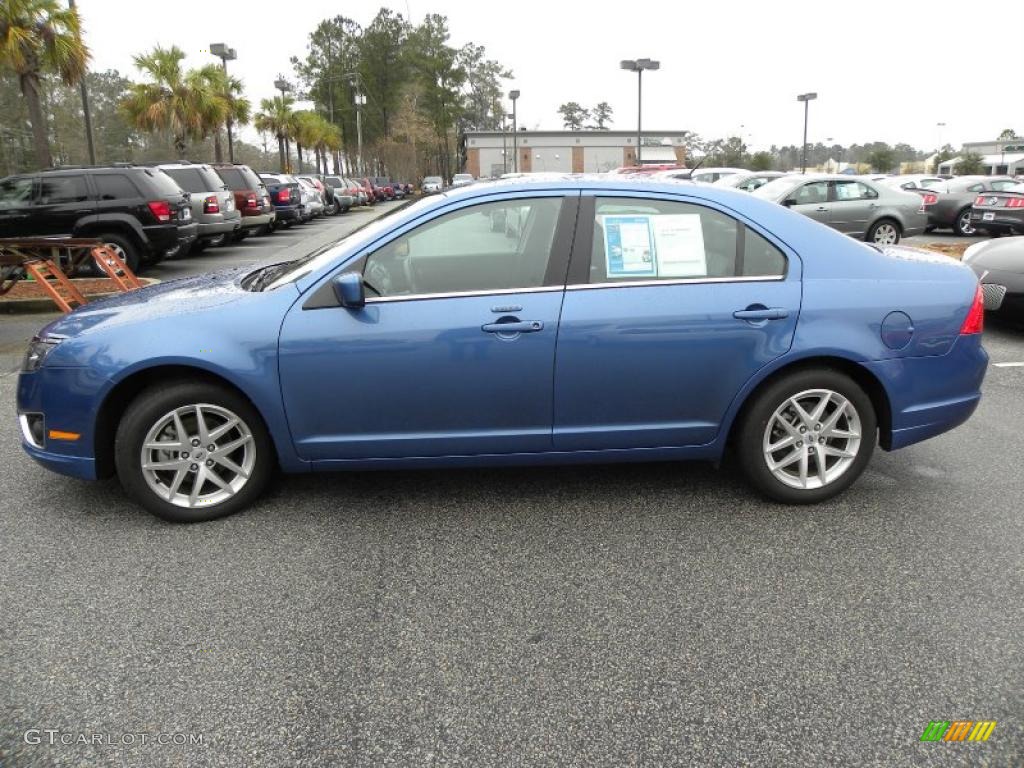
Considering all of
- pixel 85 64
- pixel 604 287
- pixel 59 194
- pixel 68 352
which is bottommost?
pixel 68 352

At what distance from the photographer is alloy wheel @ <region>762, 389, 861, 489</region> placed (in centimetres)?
383

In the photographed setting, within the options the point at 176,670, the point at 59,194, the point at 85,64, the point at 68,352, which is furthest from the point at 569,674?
the point at 85,64

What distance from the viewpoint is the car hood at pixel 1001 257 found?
7.58m

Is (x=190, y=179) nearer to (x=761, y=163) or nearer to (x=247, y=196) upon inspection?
(x=247, y=196)

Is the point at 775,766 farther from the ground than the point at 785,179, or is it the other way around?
the point at 785,179

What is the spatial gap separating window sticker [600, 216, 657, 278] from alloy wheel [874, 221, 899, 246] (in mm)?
Result: 12703

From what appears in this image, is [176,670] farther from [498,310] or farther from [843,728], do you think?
[843,728]

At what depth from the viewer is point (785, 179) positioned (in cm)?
1503

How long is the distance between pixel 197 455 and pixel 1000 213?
16.1 meters

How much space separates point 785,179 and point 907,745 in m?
14.2

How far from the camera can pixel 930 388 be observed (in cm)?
388

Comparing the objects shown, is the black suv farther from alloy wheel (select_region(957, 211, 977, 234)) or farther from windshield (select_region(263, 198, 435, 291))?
alloy wheel (select_region(957, 211, 977, 234))

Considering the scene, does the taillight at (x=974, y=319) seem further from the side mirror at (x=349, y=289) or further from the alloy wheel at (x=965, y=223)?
the alloy wheel at (x=965, y=223)

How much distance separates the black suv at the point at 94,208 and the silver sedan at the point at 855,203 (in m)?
10.5
